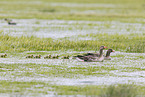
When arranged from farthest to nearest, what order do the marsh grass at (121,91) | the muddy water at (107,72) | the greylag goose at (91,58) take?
the greylag goose at (91,58)
the muddy water at (107,72)
the marsh grass at (121,91)

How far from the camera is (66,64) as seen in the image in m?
16.6

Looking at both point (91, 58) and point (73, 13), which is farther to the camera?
point (73, 13)

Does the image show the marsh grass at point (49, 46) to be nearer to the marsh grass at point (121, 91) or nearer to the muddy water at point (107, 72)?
the muddy water at point (107, 72)

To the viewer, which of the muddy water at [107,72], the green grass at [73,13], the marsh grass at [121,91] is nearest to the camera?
the marsh grass at [121,91]

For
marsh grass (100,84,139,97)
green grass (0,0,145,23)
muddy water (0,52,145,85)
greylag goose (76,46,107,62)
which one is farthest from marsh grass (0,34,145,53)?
green grass (0,0,145,23)

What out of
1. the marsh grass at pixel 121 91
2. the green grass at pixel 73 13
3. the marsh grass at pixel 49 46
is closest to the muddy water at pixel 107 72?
the marsh grass at pixel 121 91

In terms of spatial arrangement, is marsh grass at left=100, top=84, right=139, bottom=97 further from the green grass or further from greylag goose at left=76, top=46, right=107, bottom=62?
the green grass

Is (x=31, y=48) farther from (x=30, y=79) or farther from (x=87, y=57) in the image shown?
(x=30, y=79)

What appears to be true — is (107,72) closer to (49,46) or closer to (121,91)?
(121,91)

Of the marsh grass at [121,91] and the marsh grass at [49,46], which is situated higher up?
the marsh grass at [121,91]

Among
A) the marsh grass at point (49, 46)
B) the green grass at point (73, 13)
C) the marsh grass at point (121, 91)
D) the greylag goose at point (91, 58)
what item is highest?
the marsh grass at point (121, 91)

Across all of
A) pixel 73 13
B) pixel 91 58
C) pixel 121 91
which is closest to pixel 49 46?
pixel 91 58

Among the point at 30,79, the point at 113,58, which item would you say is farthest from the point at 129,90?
the point at 113,58

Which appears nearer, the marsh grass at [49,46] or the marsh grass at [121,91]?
the marsh grass at [121,91]
